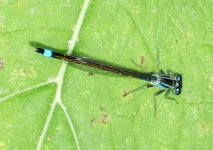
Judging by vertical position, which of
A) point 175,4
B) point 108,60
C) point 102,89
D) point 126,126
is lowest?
point 126,126

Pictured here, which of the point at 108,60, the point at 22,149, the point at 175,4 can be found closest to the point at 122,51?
the point at 108,60

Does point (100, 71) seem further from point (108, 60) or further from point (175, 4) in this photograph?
point (175, 4)

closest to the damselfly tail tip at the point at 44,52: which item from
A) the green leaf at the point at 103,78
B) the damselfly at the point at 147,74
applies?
the damselfly at the point at 147,74

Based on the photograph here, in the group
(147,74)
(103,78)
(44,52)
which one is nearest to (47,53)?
(44,52)

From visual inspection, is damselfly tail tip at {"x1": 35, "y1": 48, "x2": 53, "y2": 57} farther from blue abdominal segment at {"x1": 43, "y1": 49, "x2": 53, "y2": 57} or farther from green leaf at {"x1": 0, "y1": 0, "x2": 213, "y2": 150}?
green leaf at {"x1": 0, "y1": 0, "x2": 213, "y2": 150}

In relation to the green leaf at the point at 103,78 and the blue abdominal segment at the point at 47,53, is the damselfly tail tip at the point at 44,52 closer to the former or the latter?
the blue abdominal segment at the point at 47,53

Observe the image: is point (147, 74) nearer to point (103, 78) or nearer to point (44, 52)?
point (103, 78)

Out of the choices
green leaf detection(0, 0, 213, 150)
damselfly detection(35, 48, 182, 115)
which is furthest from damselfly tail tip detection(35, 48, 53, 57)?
green leaf detection(0, 0, 213, 150)
